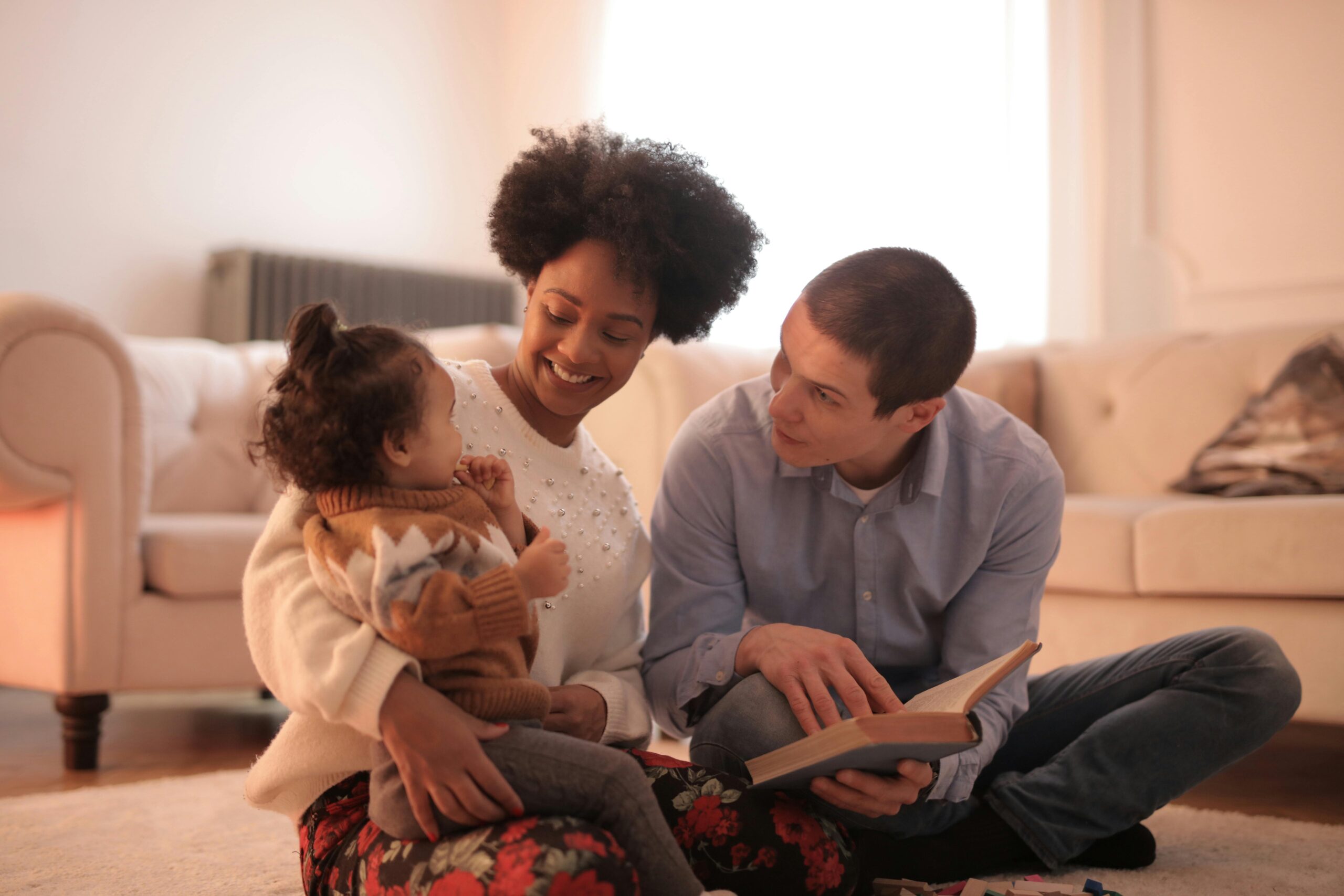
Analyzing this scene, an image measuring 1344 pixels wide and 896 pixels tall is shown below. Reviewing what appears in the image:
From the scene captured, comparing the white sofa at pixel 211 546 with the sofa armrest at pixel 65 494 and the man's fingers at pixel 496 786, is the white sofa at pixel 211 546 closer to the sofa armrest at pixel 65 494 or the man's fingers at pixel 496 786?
the sofa armrest at pixel 65 494

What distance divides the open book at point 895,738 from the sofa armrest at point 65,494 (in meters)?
1.46

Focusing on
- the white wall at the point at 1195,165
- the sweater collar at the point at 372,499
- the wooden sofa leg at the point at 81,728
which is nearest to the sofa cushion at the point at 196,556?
the wooden sofa leg at the point at 81,728

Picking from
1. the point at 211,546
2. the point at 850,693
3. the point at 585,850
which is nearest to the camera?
the point at 585,850

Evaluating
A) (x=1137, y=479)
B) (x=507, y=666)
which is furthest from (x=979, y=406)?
(x=1137, y=479)

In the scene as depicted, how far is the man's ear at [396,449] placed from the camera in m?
0.99

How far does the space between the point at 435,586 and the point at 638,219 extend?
585mm

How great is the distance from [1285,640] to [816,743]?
1.26 metres

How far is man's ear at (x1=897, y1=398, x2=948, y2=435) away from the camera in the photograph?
132cm

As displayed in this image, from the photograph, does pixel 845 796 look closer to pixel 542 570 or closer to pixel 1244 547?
pixel 542 570

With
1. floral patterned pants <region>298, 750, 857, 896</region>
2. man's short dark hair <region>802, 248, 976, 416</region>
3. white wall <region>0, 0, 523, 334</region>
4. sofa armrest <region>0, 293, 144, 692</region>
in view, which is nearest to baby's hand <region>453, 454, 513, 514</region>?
floral patterned pants <region>298, 750, 857, 896</region>

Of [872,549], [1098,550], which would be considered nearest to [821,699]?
[872,549]

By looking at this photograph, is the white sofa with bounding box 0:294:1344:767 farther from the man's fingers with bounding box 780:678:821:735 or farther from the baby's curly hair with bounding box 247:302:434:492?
the baby's curly hair with bounding box 247:302:434:492

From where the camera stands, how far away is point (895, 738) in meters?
0.97

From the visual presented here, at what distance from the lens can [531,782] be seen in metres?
0.97
